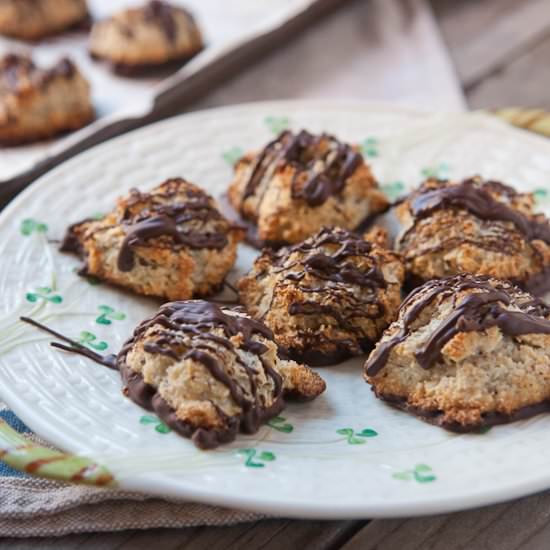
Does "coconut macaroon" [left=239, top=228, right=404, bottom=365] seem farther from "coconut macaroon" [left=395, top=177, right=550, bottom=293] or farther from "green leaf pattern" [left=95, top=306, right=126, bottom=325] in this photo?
"green leaf pattern" [left=95, top=306, right=126, bottom=325]

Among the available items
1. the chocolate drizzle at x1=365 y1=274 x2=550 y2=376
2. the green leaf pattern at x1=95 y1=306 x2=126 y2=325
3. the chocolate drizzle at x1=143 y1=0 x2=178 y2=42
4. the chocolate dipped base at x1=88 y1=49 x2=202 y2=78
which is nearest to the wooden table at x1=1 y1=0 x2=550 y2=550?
the chocolate drizzle at x1=365 y1=274 x2=550 y2=376

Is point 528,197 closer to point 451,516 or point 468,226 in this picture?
point 468,226

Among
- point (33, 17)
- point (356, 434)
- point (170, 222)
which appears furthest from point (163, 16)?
point (356, 434)

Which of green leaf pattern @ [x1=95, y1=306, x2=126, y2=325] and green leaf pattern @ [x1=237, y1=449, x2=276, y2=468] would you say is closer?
green leaf pattern @ [x1=237, y1=449, x2=276, y2=468]

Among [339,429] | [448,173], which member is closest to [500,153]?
[448,173]

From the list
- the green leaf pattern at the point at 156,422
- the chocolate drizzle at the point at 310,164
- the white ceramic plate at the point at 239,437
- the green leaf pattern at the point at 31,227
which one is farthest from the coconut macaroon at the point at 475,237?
the green leaf pattern at the point at 31,227

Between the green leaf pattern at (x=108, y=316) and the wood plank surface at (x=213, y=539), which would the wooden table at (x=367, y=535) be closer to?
the wood plank surface at (x=213, y=539)

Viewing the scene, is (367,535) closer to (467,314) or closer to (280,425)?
(280,425)
